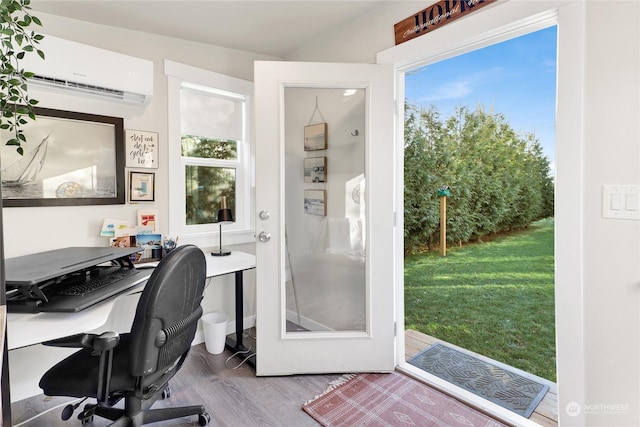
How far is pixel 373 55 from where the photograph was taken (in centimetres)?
230

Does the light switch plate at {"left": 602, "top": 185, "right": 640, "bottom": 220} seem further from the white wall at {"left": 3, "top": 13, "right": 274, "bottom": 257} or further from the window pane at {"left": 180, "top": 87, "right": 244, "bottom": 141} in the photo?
the white wall at {"left": 3, "top": 13, "right": 274, "bottom": 257}

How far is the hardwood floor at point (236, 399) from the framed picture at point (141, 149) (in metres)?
1.46

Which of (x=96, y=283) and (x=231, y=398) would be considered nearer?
(x=96, y=283)

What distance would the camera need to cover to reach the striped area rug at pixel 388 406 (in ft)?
5.90

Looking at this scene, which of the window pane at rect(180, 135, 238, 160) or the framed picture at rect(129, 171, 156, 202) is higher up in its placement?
the window pane at rect(180, 135, 238, 160)

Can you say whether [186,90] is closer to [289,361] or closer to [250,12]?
[250,12]

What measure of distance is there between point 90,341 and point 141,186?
1.37 meters

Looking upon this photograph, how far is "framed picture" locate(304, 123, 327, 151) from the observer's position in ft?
7.58

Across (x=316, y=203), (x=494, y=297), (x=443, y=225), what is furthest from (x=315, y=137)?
(x=494, y=297)

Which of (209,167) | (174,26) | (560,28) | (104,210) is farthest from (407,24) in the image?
(104,210)

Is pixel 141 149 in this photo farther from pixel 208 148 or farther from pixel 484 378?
pixel 484 378

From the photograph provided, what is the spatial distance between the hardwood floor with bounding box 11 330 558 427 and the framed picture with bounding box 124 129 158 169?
1461 millimetres

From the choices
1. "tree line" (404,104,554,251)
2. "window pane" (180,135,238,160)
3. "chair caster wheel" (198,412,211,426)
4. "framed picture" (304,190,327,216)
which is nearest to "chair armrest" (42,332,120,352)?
"chair caster wheel" (198,412,211,426)

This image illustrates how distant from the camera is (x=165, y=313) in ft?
4.54
